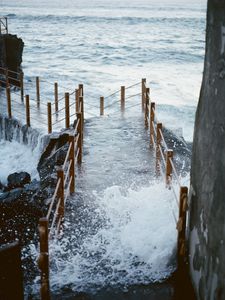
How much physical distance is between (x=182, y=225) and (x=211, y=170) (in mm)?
1201

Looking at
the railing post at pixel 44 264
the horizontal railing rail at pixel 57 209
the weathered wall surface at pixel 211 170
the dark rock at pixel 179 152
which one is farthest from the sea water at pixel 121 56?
the railing post at pixel 44 264

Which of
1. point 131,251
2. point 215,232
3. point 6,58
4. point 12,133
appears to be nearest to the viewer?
point 215,232

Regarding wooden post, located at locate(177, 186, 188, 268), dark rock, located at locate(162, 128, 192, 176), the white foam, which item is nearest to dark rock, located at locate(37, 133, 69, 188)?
the white foam

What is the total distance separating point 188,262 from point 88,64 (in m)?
31.9

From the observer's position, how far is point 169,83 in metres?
29.1

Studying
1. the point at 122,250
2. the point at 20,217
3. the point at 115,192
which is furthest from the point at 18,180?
the point at 122,250

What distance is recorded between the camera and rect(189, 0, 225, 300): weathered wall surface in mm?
3840

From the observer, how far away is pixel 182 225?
511cm

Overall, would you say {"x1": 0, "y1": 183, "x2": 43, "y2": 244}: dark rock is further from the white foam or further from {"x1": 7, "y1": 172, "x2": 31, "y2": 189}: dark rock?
{"x1": 7, "y1": 172, "x2": 31, "y2": 189}: dark rock

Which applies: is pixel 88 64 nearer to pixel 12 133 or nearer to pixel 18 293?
pixel 12 133

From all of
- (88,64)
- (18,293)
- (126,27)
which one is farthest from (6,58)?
(126,27)

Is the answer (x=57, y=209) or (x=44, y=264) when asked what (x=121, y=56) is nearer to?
(x=57, y=209)

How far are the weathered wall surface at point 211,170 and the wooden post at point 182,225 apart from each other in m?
0.17

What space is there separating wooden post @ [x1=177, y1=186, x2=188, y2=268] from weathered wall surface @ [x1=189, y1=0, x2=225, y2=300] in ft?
0.56
